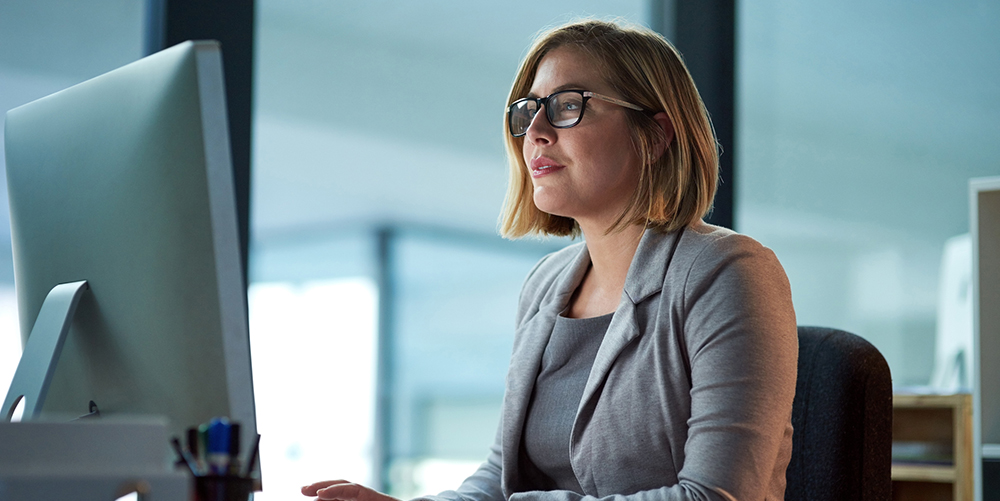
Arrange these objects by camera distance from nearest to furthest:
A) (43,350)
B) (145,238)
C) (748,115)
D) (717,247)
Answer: (145,238), (43,350), (717,247), (748,115)

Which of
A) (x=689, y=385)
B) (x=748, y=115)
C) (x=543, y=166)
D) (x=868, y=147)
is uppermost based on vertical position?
(x=748, y=115)

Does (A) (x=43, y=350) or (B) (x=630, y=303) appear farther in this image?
(B) (x=630, y=303)

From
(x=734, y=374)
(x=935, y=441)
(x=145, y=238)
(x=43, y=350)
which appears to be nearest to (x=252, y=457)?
(x=145, y=238)

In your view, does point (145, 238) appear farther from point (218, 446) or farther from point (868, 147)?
point (868, 147)

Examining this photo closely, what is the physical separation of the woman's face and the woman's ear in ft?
0.13

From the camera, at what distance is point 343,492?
1149 mm

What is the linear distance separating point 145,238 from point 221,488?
9.7 inches

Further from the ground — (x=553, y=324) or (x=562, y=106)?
(x=562, y=106)

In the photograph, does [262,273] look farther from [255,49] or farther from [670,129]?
[670,129]

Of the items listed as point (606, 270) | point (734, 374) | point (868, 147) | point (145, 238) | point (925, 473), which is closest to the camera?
point (145, 238)

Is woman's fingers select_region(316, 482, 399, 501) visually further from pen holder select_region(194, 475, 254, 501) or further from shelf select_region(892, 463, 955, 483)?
shelf select_region(892, 463, 955, 483)

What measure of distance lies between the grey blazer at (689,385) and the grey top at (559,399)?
3 centimetres

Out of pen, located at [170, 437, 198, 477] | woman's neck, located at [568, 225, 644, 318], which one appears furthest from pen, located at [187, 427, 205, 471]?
woman's neck, located at [568, 225, 644, 318]

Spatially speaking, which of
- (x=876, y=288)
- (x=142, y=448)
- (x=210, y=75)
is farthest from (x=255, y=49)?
(x=876, y=288)
